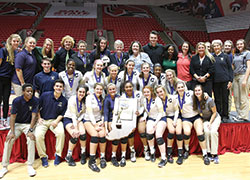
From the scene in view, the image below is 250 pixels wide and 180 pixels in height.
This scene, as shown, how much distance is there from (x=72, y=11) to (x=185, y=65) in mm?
14973

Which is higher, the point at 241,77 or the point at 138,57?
the point at 138,57

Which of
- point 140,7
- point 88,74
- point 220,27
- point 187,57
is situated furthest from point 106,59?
point 140,7

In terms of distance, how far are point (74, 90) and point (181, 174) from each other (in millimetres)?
1997

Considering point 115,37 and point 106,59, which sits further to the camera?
point 115,37

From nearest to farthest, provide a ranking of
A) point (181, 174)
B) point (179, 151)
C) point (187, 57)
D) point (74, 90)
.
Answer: point (181, 174) → point (179, 151) → point (74, 90) → point (187, 57)

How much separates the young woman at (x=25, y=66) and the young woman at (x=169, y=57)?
88.0 inches

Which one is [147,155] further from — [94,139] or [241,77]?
[241,77]

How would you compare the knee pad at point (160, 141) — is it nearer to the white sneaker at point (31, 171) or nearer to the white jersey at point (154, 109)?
the white jersey at point (154, 109)

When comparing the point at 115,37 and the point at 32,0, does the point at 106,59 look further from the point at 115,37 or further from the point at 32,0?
the point at 32,0

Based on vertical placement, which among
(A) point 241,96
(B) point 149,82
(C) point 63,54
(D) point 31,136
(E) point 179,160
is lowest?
(E) point 179,160

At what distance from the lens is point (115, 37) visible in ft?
43.0

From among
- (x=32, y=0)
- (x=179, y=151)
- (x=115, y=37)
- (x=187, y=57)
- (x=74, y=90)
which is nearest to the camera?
(x=179, y=151)

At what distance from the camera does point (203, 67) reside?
10.9ft

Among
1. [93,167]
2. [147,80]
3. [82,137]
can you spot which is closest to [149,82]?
[147,80]
